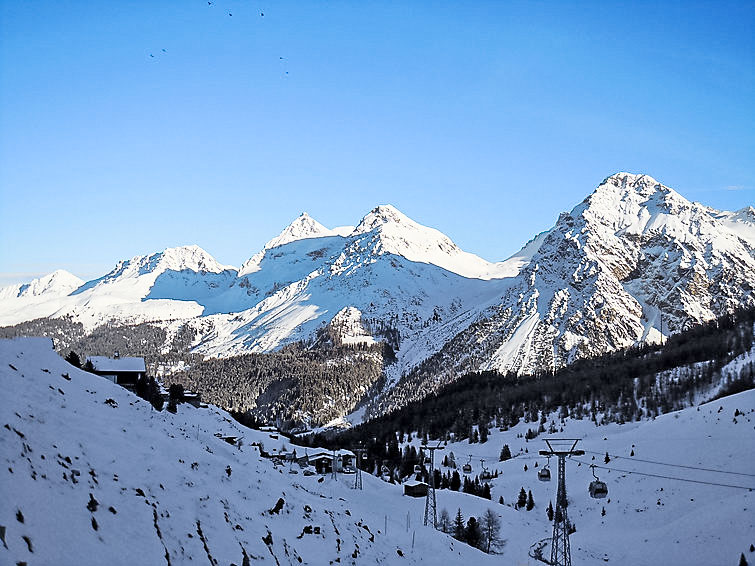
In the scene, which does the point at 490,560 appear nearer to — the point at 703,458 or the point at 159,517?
the point at 159,517

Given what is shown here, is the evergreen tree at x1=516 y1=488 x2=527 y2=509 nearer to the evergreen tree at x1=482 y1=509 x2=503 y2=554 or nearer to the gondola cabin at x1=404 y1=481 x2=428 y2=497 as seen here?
the evergreen tree at x1=482 y1=509 x2=503 y2=554

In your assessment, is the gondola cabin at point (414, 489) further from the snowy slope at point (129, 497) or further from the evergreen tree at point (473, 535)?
the snowy slope at point (129, 497)

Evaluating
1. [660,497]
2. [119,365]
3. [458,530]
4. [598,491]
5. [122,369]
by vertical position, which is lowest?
[660,497]

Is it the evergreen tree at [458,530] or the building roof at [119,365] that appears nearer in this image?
the evergreen tree at [458,530]

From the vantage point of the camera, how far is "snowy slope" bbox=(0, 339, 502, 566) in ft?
48.5

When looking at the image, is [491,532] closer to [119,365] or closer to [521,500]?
[521,500]

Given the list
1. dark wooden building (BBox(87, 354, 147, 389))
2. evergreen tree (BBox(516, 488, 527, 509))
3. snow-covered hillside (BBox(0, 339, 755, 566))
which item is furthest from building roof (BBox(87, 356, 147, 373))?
evergreen tree (BBox(516, 488, 527, 509))

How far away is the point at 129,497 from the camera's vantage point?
18.0 m

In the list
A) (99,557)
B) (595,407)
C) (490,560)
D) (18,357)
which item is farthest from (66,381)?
(595,407)

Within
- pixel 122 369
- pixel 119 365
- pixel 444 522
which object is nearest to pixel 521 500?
pixel 444 522

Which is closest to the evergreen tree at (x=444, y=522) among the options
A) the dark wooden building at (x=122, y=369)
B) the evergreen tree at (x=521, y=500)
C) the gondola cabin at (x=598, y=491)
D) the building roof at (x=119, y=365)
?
the gondola cabin at (x=598, y=491)

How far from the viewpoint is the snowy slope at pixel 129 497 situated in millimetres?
14773

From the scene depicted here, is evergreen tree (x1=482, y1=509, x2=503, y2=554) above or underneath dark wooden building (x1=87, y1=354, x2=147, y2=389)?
underneath

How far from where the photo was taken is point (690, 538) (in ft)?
172
